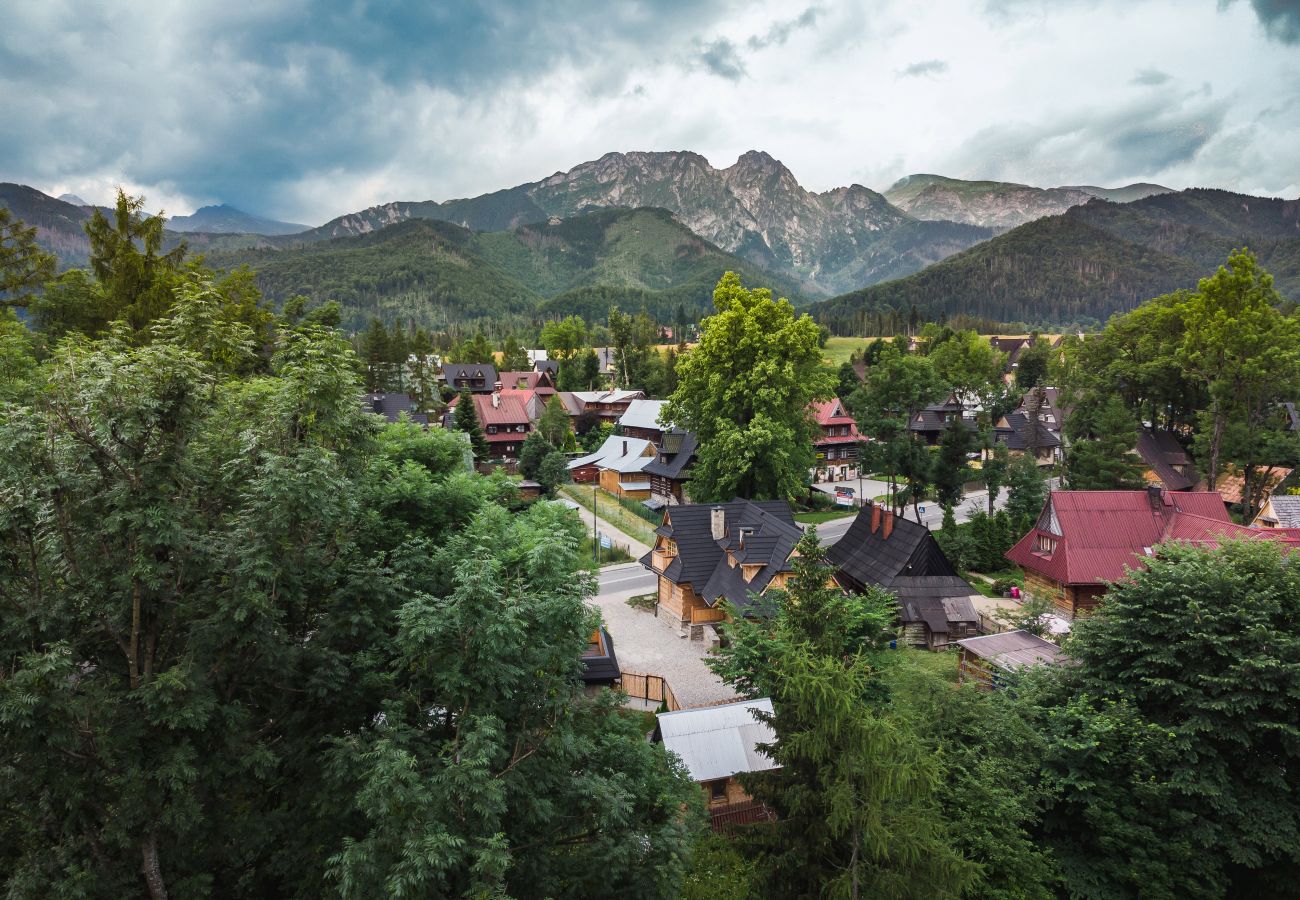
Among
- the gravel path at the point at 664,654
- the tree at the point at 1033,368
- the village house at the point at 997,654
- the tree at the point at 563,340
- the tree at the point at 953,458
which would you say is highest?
the tree at the point at 563,340

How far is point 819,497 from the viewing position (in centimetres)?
4772

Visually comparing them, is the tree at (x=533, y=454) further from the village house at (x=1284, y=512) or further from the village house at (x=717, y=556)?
the village house at (x=1284, y=512)

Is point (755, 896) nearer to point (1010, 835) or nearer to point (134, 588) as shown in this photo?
point (1010, 835)

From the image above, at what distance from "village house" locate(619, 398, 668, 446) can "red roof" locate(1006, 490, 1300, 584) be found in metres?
35.6

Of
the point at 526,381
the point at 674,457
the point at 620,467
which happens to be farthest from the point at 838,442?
the point at 526,381

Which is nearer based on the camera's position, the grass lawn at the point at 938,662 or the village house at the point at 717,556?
the grass lawn at the point at 938,662

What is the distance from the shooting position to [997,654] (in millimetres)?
19016

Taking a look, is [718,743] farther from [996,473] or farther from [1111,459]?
[996,473]

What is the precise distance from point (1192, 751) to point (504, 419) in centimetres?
6118

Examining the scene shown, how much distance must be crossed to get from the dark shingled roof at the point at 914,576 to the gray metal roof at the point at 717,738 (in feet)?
29.6

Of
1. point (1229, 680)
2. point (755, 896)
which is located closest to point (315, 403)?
A: point (755, 896)

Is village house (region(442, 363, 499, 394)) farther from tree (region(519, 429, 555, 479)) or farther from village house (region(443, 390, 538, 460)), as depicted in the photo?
tree (region(519, 429, 555, 479))

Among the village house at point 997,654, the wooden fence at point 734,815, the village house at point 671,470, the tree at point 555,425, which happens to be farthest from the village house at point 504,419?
the wooden fence at point 734,815

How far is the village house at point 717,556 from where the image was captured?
79.8 feet
